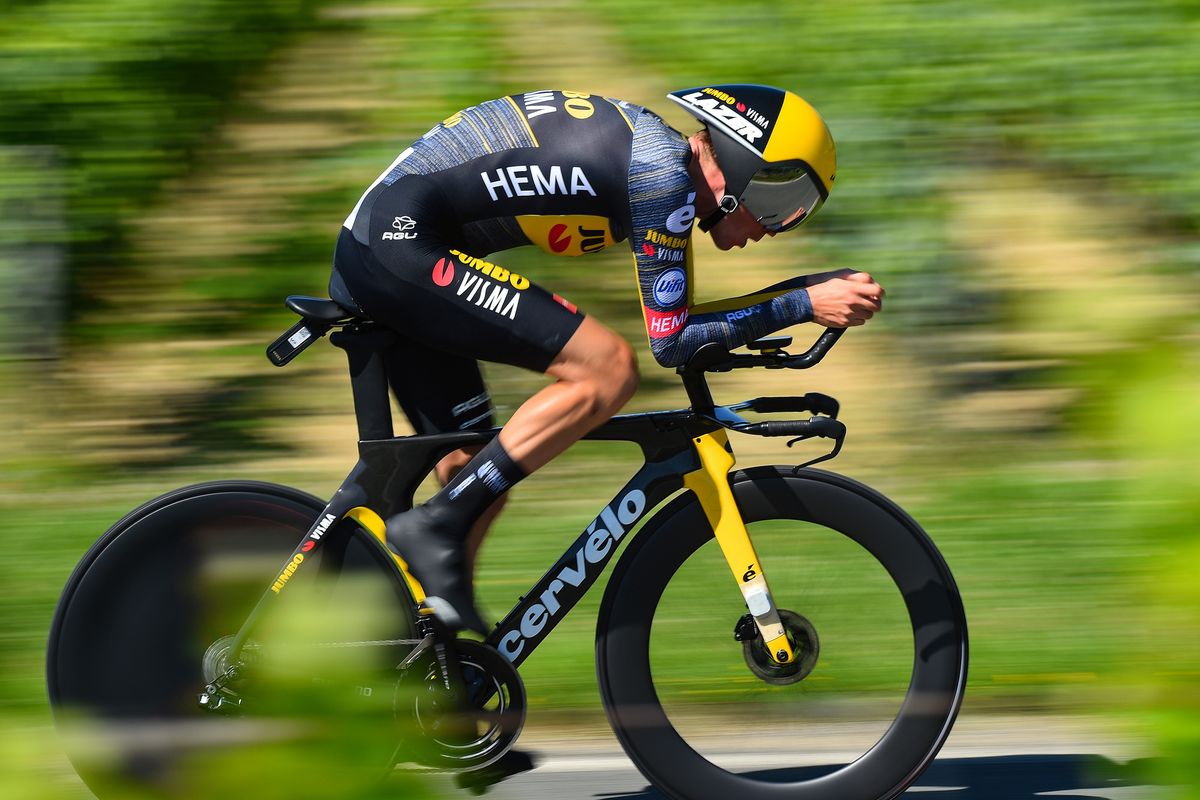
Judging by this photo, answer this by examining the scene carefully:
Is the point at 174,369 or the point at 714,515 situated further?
the point at 174,369

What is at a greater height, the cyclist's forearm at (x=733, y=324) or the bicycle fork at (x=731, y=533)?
the cyclist's forearm at (x=733, y=324)

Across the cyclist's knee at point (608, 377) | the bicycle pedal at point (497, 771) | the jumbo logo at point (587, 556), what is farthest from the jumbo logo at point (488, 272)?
the bicycle pedal at point (497, 771)

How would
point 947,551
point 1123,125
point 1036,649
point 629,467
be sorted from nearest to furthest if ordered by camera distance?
1. point 1036,649
2. point 947,551
3. point 629,467
4. point 1123,125

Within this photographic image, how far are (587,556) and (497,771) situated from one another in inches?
20.8

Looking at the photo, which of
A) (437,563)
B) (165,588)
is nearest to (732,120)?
(437,563)

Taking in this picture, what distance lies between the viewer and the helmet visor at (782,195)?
10.6 feet

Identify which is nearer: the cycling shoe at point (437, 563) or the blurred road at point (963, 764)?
the cycling shoe at point (437, 563)

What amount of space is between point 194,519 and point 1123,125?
4677 millimetres

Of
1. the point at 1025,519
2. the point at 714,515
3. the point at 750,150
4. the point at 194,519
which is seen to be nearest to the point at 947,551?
Result: the point at 1025,519

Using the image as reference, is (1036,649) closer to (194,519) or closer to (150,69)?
(194,519)

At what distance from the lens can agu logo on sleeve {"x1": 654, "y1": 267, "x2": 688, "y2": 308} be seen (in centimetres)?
320

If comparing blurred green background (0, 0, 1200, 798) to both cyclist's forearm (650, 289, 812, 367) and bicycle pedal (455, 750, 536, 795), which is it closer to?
bicycle pedal (455, 750, 536, 795)

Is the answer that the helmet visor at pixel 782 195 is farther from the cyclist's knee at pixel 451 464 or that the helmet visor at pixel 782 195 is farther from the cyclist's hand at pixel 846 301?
the cyclist's knee at pixel 451 464

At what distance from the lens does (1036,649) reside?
14.5 feet
